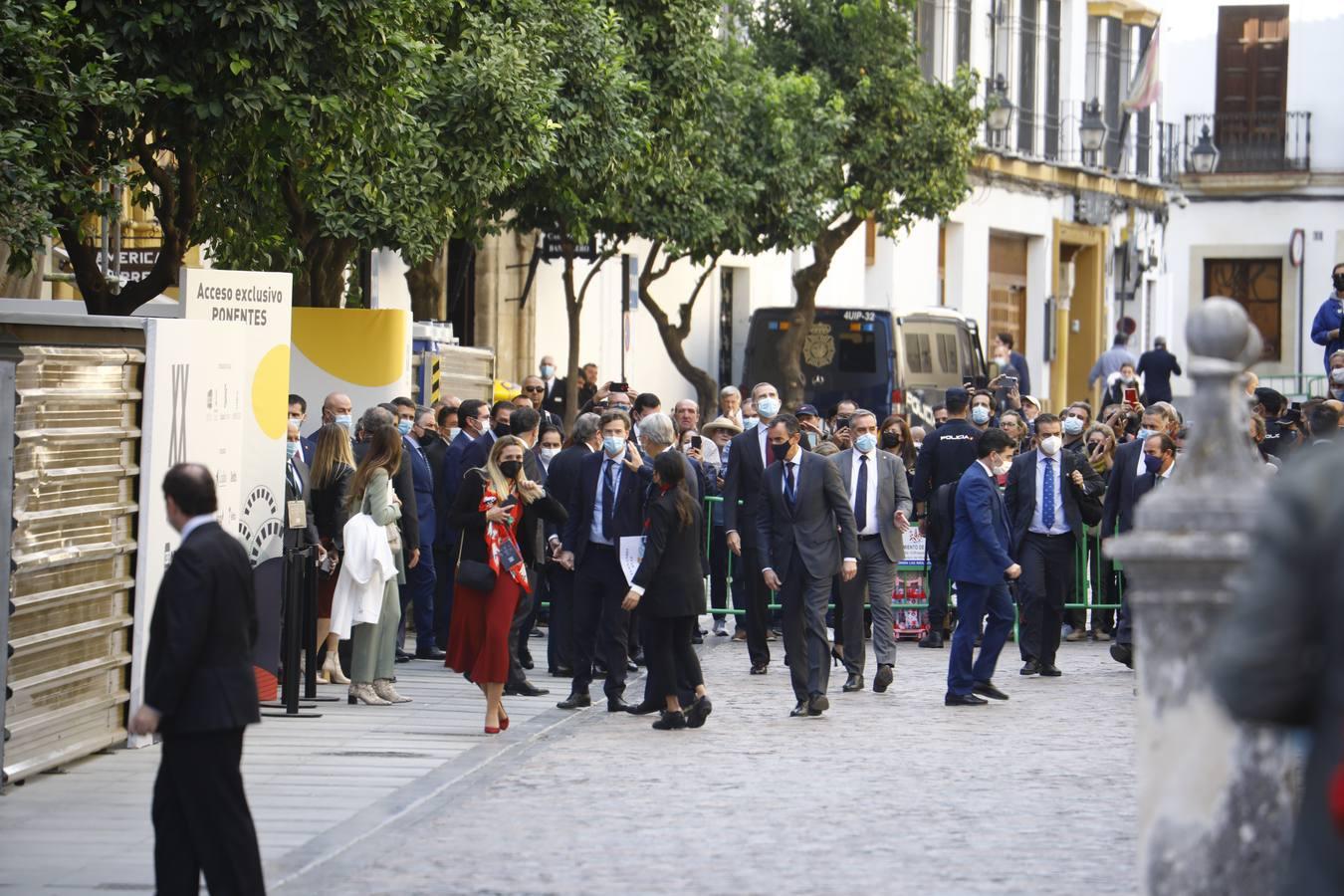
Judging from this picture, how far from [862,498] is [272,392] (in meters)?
4.44

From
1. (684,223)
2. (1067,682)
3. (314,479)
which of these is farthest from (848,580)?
(684,223)

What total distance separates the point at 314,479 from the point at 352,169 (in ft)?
14.9

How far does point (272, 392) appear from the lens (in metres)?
12.9

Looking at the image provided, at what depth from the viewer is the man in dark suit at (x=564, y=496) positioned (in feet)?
48.2

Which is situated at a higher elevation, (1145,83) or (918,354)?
(1145,83)

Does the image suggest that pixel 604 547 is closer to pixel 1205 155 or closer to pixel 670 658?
pixel 670 658

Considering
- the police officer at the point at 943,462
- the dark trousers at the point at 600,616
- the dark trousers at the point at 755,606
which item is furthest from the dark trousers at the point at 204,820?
the police officer at the point at 943,462

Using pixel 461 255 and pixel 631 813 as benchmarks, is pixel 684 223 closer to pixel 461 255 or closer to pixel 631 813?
pixel 461 255

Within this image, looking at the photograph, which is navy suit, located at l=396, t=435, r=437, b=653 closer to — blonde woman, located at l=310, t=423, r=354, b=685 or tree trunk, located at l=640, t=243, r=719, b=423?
blonde woman, located at l=310, t=423, r=354, b=685

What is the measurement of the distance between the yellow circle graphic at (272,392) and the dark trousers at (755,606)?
3.78 m

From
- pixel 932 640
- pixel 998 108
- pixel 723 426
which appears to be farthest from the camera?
pixel 998 108

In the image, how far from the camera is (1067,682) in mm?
15594

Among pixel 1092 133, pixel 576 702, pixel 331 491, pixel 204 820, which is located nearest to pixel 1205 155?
pixel 1092 133

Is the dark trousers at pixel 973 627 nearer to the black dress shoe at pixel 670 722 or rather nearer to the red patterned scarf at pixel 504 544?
the black dress shoe at pixel 670 722
